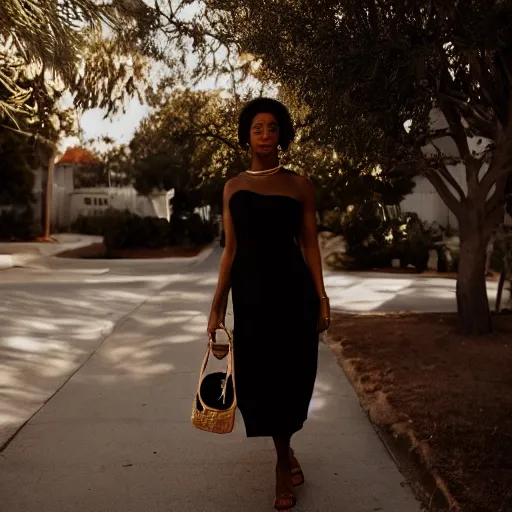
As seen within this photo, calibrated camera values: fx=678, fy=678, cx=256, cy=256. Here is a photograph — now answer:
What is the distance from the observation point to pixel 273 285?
3494 millimetres

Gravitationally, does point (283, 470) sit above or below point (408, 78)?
below

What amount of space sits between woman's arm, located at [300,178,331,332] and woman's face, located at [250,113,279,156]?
9.8 inches

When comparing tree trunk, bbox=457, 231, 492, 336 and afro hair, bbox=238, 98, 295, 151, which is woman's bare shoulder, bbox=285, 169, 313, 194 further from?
tree trunk, bbox=457, 231, 492, 336

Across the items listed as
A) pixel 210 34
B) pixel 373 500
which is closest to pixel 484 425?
pixel 373 500

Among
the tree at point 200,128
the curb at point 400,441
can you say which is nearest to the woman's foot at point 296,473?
the curb at point 400,441

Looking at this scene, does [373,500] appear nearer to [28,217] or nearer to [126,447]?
[126,447]

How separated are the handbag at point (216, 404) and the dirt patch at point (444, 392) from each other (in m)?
1.17

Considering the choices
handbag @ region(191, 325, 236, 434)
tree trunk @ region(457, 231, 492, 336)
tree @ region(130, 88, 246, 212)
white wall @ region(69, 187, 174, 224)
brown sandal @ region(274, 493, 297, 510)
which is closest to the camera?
brown sandal @ region(274, 493, 297, 510)

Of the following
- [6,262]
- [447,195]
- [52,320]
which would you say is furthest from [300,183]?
[6,262]

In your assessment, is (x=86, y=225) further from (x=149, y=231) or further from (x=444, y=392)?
(x=444, y=392)

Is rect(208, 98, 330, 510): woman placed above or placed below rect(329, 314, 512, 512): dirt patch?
above

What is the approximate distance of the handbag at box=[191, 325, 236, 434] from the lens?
11.3 feet

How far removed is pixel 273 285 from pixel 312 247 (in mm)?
289

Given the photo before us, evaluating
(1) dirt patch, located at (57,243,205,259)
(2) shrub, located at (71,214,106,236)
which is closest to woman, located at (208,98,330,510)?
(1) dirt patch, located at (57,243,205,259)
